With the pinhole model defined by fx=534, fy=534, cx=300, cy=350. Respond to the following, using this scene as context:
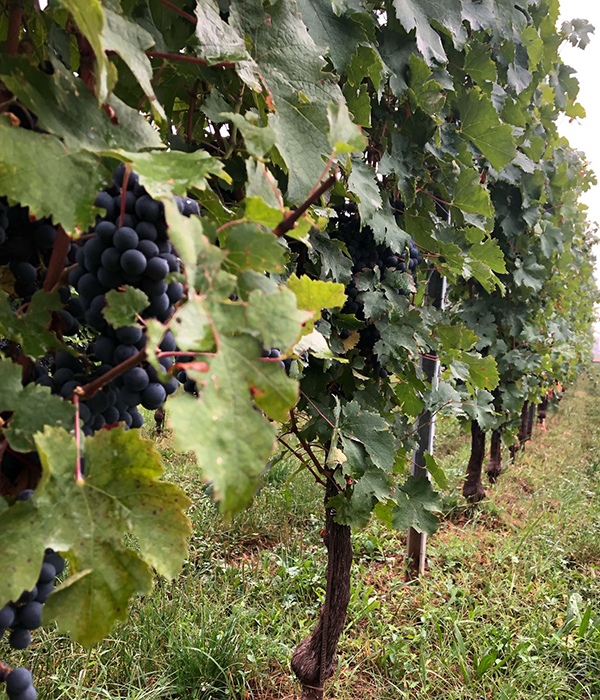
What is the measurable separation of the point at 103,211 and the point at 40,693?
2.26 metres

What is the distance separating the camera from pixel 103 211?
0.52 metres

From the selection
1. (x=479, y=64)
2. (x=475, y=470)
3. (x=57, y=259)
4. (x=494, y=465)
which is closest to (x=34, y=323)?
(x=57, y=259)

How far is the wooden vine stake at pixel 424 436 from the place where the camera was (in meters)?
2.59

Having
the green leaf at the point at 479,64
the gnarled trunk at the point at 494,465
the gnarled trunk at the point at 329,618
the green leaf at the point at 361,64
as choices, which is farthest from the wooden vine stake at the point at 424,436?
the gnarled trunk at the point at 494,465

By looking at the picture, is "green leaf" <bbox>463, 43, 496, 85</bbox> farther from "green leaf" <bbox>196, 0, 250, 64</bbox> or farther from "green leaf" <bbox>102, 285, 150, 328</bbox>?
"green leaf" <bbox>102, 285, 150, 328</bbox>

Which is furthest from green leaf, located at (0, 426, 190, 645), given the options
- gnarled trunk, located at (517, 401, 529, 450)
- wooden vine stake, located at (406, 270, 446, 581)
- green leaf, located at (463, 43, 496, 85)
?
gnarled trunk, located at (517, 401, 529, 450)

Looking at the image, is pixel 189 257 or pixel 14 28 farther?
pixel 14 28

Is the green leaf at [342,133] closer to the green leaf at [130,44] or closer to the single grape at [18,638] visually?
the green leaf at [130,44]

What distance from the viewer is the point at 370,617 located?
9.32 feet

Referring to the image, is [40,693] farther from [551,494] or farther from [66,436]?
[551,494]

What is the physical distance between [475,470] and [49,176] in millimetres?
4299

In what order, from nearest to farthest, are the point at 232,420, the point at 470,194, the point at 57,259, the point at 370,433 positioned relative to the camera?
1. the point at 232,420
2. the point at 57,259
3. the point at 370,433
4. the point at 470,194

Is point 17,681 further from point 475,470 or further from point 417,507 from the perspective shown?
point 475,470

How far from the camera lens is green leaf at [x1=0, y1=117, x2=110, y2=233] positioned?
0.49 m
